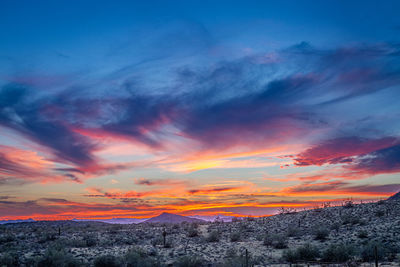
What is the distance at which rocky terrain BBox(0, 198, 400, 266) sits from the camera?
27281 mm

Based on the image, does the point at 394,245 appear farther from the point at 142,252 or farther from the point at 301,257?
the point at 142,252

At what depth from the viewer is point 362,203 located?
170 feet

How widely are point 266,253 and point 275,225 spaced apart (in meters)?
17.5

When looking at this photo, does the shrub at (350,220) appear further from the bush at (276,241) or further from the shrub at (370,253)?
the shrub at (370,253)

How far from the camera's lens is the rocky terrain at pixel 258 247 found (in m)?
27.3

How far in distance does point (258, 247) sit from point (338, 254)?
32.7 ft

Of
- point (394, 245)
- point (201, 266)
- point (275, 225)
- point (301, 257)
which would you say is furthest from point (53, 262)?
point (275, 225)

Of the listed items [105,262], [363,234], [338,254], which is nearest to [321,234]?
[363,234]

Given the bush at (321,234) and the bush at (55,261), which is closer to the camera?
the bush at (55,261)

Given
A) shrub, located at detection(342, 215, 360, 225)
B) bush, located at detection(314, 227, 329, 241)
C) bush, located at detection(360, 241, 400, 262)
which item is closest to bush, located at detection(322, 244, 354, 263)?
Answer: bush, located at detection(360, 241, 400, 262)

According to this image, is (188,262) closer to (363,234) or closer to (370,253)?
(370,253)

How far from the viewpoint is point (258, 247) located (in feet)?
116

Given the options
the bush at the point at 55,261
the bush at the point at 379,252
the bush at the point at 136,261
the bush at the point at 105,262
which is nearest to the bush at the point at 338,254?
the bush at the point at 379,252

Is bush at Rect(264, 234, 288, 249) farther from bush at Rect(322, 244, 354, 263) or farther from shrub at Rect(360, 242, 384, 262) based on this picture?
shrub at Rect(360, 242, 384, 262)
